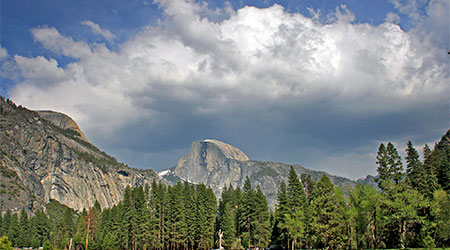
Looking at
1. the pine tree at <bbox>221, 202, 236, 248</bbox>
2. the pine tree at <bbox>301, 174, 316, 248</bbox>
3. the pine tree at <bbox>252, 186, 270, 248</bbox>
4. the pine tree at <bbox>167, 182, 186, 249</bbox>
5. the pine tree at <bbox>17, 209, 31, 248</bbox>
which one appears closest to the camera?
the pine tree at <bbox>301, 174, 316, 248</bbox>

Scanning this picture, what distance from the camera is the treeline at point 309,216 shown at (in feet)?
192

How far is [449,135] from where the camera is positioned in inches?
5728

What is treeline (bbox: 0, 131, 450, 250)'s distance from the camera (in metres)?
58.5

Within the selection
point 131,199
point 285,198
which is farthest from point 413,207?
point 131,199

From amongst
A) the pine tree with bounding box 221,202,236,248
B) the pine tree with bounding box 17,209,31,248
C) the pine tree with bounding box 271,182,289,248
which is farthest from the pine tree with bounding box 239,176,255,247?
the pine tree with bounding box 17,209,31,248

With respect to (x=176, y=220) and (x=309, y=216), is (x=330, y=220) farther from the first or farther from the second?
(x=176, y=220)

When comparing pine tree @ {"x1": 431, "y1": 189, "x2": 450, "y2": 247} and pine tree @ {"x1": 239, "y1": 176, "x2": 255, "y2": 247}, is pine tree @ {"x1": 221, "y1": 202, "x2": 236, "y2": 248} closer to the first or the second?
pine tree @ {"x1": 239, "y1": 176, "x2": 255, "y2": 247}

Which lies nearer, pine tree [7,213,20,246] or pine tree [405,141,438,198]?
pine tree [405,141,438,198]

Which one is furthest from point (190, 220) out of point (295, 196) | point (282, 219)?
point (295, 196)

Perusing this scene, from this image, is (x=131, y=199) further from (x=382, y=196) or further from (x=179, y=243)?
(x=382, y=196)

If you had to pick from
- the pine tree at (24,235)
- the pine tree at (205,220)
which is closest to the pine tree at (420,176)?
the pine tree at (205,220)

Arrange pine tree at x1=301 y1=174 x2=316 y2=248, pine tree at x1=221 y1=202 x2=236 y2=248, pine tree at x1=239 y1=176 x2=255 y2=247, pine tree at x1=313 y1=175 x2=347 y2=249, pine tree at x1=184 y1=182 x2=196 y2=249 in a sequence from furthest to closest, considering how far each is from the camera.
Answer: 1. pine tree at x1=184 y1=182 x2=196 y2=249
2. pine tree at x1=221 y1=202 x2=236 y2=248
3. pine tree at x1=239 y1=176 x2=255 y2=247
4. pine tree at x1=301 y1=174 x2=316 y2=248
5. pine tree at x1=313 y1=175 x2=347 y2=249

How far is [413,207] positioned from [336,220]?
14101mm

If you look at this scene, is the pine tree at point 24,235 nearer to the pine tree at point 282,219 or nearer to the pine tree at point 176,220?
the pine tree at point 176,220
